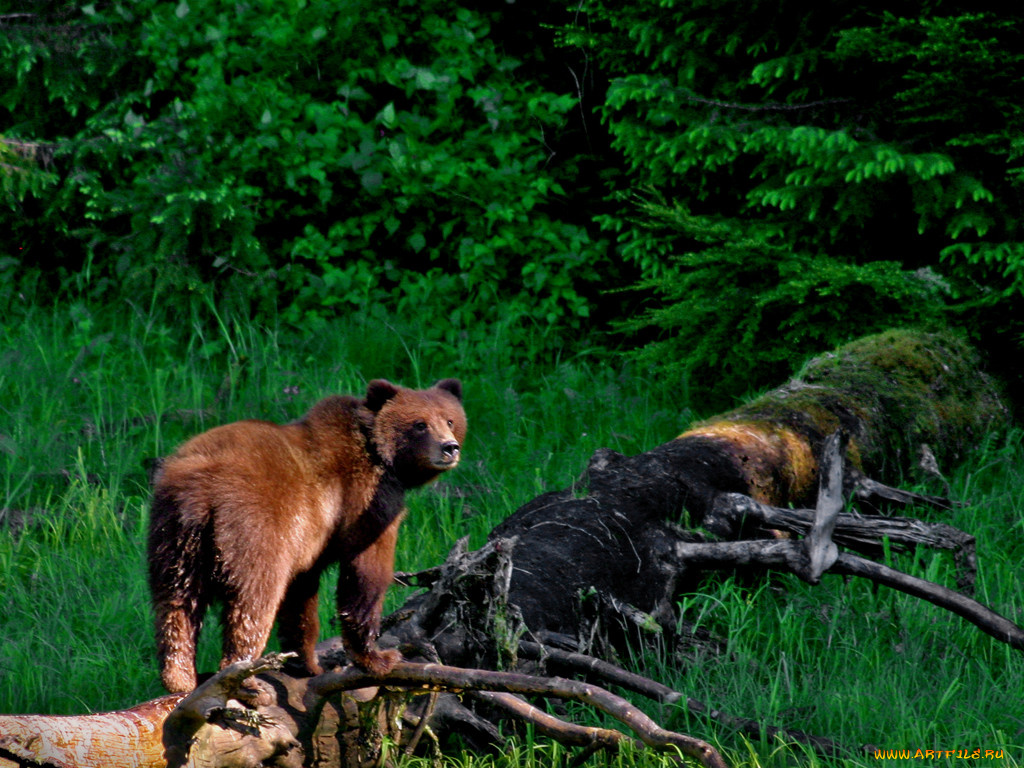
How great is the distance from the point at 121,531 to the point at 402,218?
4.15 m

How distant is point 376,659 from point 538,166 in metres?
6.01

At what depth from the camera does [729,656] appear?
383cm

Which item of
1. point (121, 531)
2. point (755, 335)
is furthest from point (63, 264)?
point (755, 335)

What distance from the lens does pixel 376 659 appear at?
3213 millimetres

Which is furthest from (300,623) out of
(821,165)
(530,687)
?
(821,165)

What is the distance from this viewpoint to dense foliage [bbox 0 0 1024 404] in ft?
20.2

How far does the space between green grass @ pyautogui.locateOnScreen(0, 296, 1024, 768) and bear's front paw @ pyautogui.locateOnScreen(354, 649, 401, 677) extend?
388 mm

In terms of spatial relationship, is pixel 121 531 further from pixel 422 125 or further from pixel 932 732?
pixel 422 125

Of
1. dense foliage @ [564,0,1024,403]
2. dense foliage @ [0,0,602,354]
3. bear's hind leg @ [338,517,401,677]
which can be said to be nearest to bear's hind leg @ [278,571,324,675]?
bear's hind leg @ [338,517,401,677]

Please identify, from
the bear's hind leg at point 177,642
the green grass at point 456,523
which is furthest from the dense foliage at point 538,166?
the bear's hind leg at point 177,642

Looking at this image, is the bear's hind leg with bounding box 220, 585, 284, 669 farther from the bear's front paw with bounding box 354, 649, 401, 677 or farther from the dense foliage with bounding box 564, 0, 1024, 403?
the dense foliage with bounding box 564, 0, 1024, 403

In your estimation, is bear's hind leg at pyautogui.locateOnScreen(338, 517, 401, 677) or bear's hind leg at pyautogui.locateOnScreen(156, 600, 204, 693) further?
bear's hind leg at pyautogui.locateOnScreen(338, 517, 401, 677)

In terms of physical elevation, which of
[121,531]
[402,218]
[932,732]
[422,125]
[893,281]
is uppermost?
[422,125]

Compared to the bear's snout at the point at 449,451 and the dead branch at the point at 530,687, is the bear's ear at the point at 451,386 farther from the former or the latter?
the dead branch at the point at 530,687
